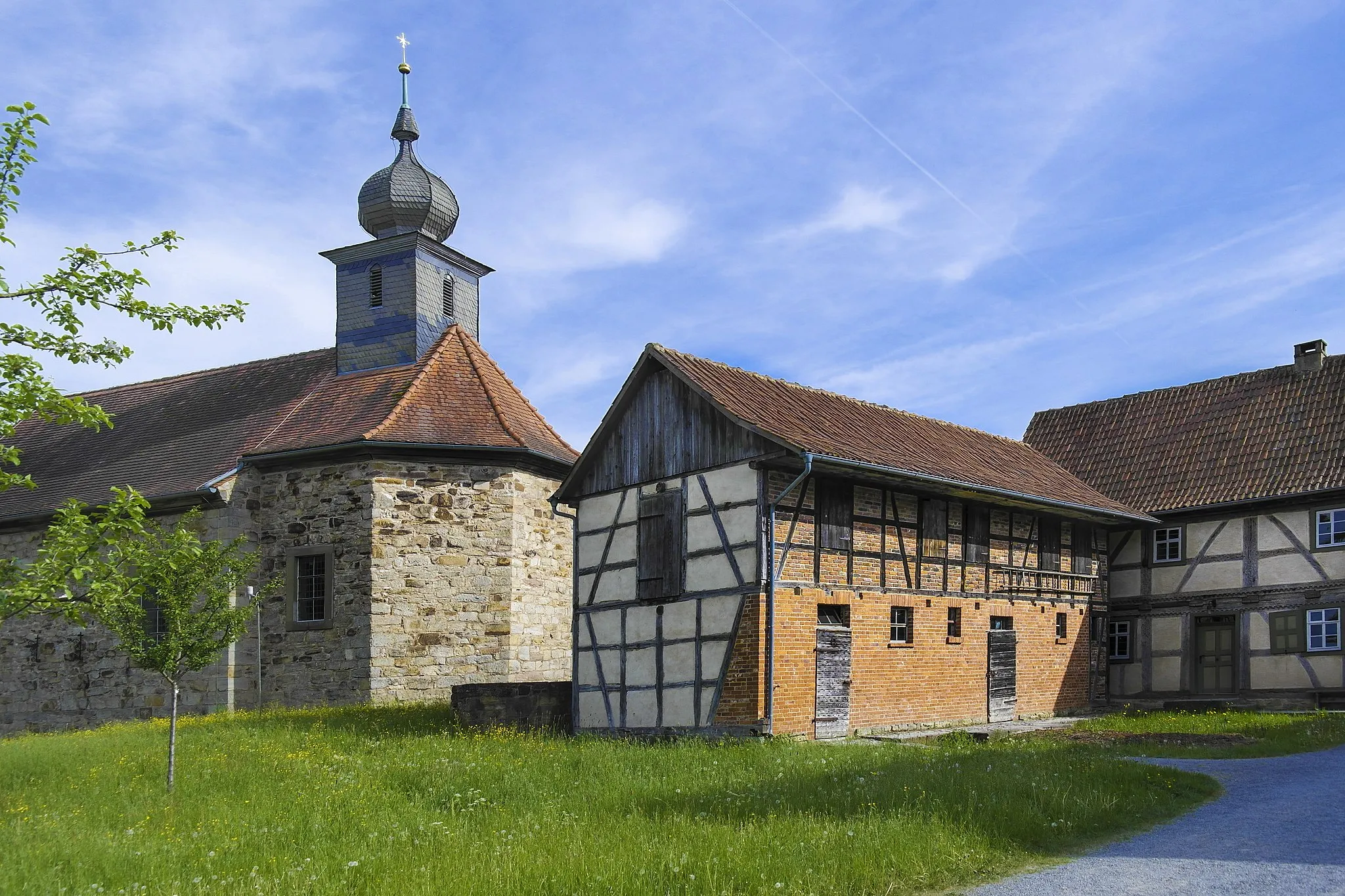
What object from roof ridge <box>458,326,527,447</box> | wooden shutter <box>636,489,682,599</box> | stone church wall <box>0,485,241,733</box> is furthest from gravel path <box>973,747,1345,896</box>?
stone church wall <box>0,485,241,733</box>

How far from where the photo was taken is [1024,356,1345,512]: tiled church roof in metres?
23.7

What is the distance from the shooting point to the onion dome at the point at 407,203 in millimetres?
28203

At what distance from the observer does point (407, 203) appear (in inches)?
1110

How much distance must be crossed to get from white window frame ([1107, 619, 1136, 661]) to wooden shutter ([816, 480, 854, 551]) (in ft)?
29.7

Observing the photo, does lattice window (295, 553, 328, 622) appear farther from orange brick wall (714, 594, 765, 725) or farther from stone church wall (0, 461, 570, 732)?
orange brick wall (714, 594, 765, 725)

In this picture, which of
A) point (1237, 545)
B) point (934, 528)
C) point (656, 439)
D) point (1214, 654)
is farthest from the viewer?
point (1214, 654)

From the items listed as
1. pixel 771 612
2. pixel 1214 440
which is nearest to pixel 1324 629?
pixel 1214 440

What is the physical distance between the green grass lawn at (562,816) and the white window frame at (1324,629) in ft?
30.9

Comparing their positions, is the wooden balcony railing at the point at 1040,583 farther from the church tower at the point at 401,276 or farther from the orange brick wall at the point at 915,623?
the church tower at the point at 401,276

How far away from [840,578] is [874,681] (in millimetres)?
1778

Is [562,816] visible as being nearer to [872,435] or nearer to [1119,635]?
[872,435]

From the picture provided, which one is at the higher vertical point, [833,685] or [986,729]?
[833,685]

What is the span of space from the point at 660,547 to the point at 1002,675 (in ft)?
22.8

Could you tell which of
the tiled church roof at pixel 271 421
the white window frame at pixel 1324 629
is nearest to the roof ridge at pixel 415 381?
the tiled church roof at pixel 271 421
